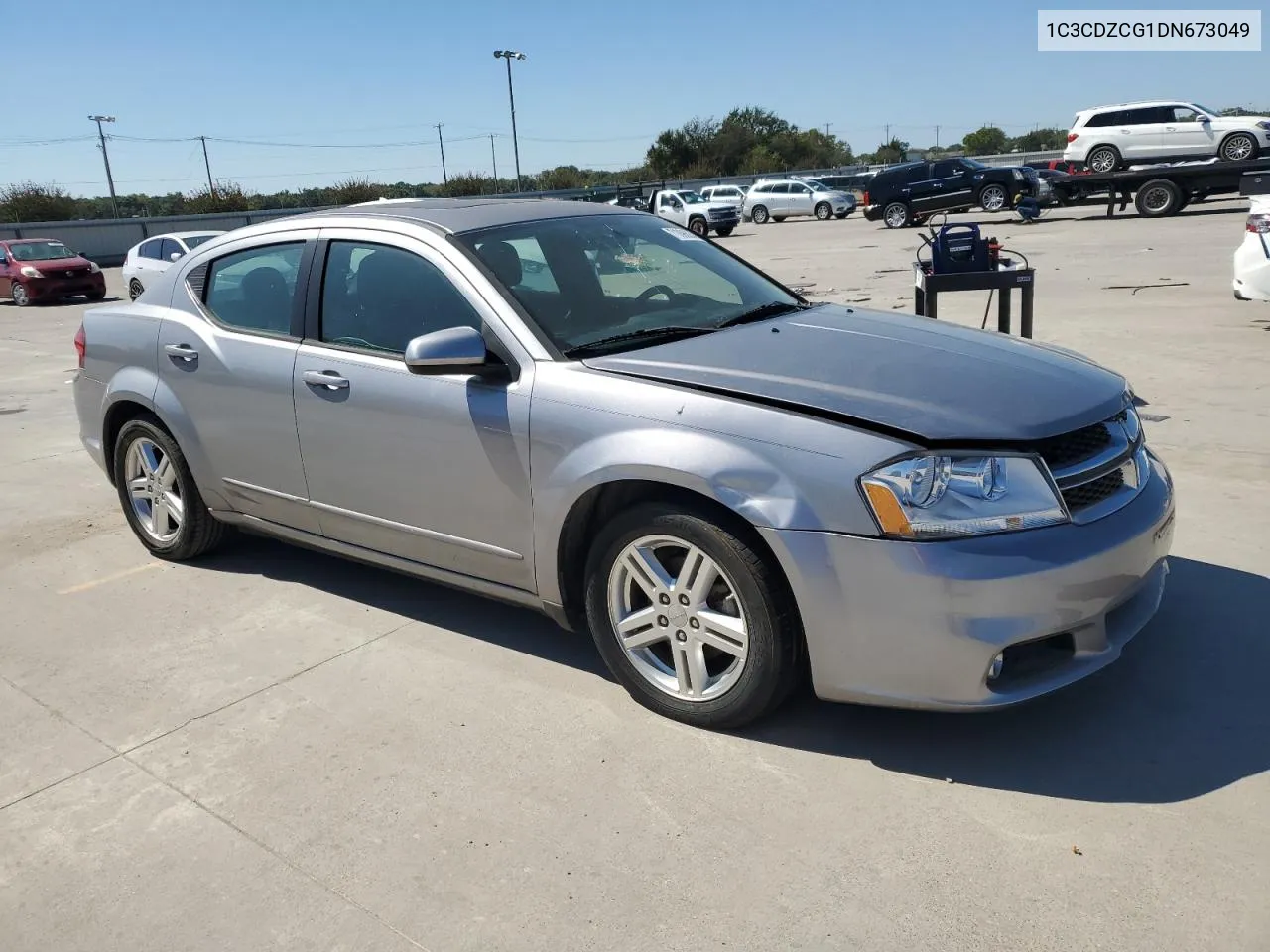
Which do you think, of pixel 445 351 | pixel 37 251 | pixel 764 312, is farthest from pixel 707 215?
pixel 445 351

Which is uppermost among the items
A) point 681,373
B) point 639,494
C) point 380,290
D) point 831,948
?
point 380,290

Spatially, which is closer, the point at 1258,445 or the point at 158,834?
the point at 158,834

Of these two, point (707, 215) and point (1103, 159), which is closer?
point (1103, 159)

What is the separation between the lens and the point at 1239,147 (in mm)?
27281

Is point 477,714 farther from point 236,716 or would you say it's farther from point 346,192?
point 346,192

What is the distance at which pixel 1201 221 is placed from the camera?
77.7 ft

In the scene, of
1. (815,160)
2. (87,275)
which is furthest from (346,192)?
(815,160)

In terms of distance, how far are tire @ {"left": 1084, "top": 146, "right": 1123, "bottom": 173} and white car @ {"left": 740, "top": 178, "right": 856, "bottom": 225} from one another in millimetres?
11517

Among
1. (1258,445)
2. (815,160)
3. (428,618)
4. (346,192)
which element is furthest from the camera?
(815,160)

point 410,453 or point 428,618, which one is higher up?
point 410,453

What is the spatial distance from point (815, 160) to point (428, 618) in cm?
9177

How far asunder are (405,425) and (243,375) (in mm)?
1061

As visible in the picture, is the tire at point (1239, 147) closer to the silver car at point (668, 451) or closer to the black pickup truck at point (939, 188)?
the black pickup truck at point (939, 188)

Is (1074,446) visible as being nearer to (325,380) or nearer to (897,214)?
(325,380)
